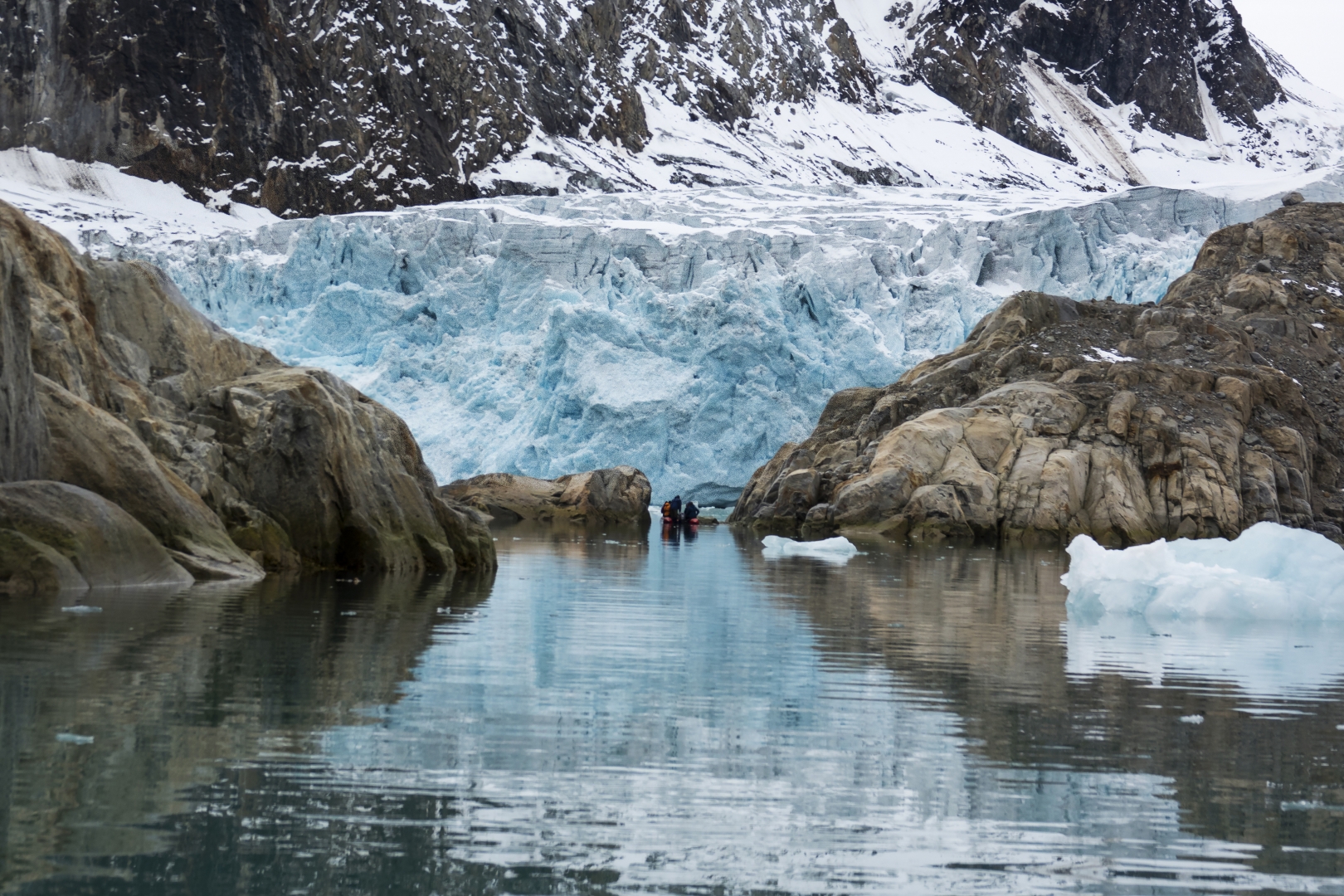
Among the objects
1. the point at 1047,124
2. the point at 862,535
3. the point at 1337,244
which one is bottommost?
the point at 862,535

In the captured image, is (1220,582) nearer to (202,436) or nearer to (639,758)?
(639,758)

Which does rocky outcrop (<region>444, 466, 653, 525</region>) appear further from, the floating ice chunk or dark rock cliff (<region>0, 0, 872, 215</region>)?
dark rock cliff (<region>0, 0, 872, 215</region>)

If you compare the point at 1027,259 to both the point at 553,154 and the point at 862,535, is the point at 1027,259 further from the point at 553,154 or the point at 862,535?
the point at 553,154

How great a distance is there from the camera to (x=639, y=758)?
A: 4965mm

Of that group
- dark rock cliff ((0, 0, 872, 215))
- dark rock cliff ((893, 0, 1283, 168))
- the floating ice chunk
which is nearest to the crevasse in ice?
dark rock cliff ((0, 0, 872, 215))

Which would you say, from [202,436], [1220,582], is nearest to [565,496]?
[202,436]

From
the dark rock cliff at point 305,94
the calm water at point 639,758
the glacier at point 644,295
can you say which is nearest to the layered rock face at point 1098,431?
the glacier at point 644,295

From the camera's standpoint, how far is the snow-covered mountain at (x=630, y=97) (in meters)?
67.1

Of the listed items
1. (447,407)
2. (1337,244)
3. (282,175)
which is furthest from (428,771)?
(282,175)

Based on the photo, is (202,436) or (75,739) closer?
(75,739)

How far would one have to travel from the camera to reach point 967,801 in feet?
14.5

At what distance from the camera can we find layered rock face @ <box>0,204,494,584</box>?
35.6 ft

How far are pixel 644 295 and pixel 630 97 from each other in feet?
147

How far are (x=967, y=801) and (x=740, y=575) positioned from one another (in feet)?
38.4
